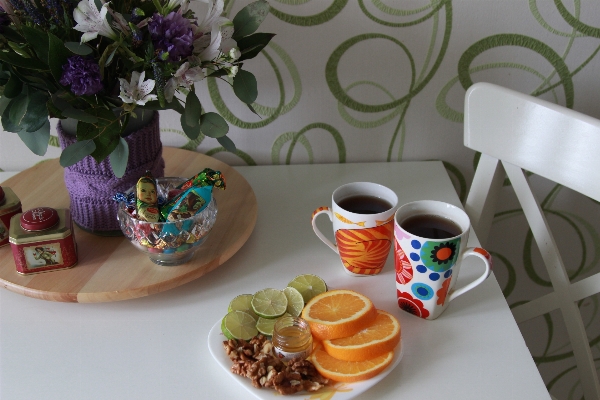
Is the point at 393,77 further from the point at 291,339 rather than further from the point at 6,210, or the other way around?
the point at 6,210

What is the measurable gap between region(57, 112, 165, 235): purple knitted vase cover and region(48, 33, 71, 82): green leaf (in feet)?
0.49

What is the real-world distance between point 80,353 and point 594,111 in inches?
38.6

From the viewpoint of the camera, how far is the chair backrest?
0.82m

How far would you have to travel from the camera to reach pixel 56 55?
0.64 metres

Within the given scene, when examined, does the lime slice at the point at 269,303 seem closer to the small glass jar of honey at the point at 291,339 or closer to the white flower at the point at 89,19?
the small glass jar of honey at the point at 291,339

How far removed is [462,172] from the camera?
1137 mm

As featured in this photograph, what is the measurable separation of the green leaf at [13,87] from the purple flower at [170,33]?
165 millimetres

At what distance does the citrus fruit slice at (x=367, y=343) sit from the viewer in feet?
2.11

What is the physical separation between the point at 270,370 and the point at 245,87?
38 centimetres

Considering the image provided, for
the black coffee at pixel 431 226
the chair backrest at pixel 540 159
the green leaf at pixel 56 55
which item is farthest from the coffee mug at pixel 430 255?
the green leaf at pixel 56 55

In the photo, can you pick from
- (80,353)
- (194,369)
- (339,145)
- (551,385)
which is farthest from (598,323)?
(80,353)

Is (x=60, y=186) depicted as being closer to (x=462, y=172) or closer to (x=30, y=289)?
(x=30, y=289)

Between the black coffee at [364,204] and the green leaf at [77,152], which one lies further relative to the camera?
the black coffee at [364,204]

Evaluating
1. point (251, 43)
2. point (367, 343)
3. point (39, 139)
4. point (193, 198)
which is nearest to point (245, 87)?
point (251, 43)
